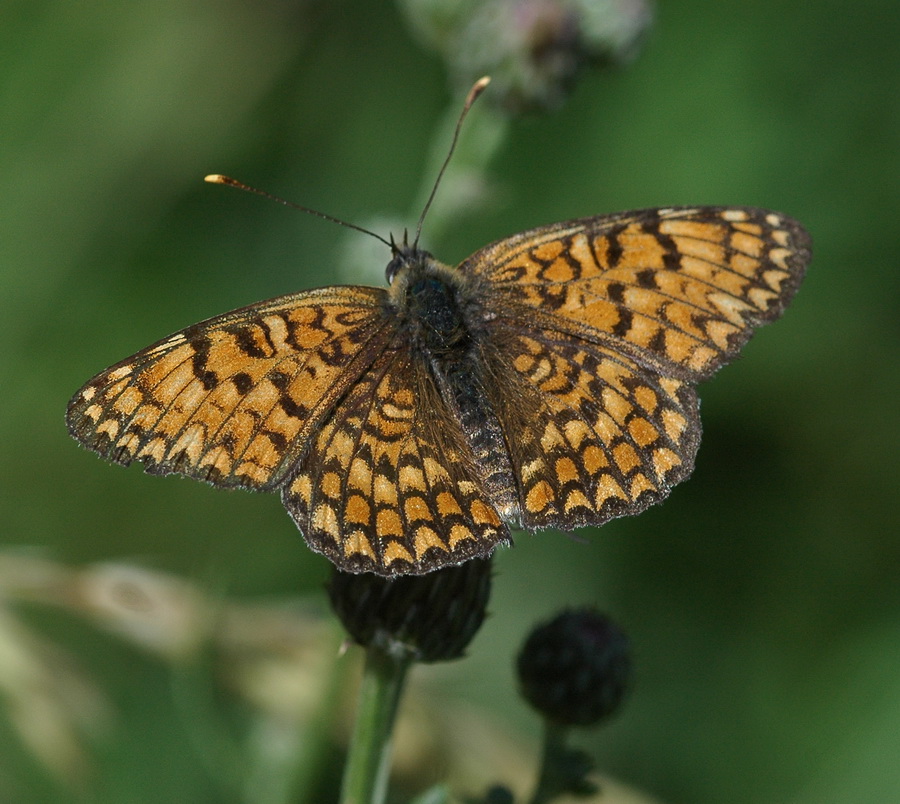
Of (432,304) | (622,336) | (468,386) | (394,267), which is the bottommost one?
(468,386)

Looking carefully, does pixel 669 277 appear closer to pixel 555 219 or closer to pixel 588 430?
pixel 588 430

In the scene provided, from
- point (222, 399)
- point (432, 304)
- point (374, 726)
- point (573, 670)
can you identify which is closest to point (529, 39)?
point (432, 304)

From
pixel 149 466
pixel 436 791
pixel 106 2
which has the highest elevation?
pixel 106 2

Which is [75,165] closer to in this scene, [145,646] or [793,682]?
[145,646]

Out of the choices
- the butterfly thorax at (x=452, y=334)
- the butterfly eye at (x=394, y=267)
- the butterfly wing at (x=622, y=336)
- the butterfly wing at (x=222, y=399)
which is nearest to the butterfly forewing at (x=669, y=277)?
the butterfly wing at (x=622, y=336)

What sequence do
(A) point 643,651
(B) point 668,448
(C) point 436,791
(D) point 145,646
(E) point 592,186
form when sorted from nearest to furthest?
(C) point 436,791
(B) point 668,448
(D) point 145,646
(A) point 643,651
(E) point 592,186

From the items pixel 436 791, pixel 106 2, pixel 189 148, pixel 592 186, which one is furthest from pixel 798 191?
pixel 436 791

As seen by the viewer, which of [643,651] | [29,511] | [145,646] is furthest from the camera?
[643,651]
